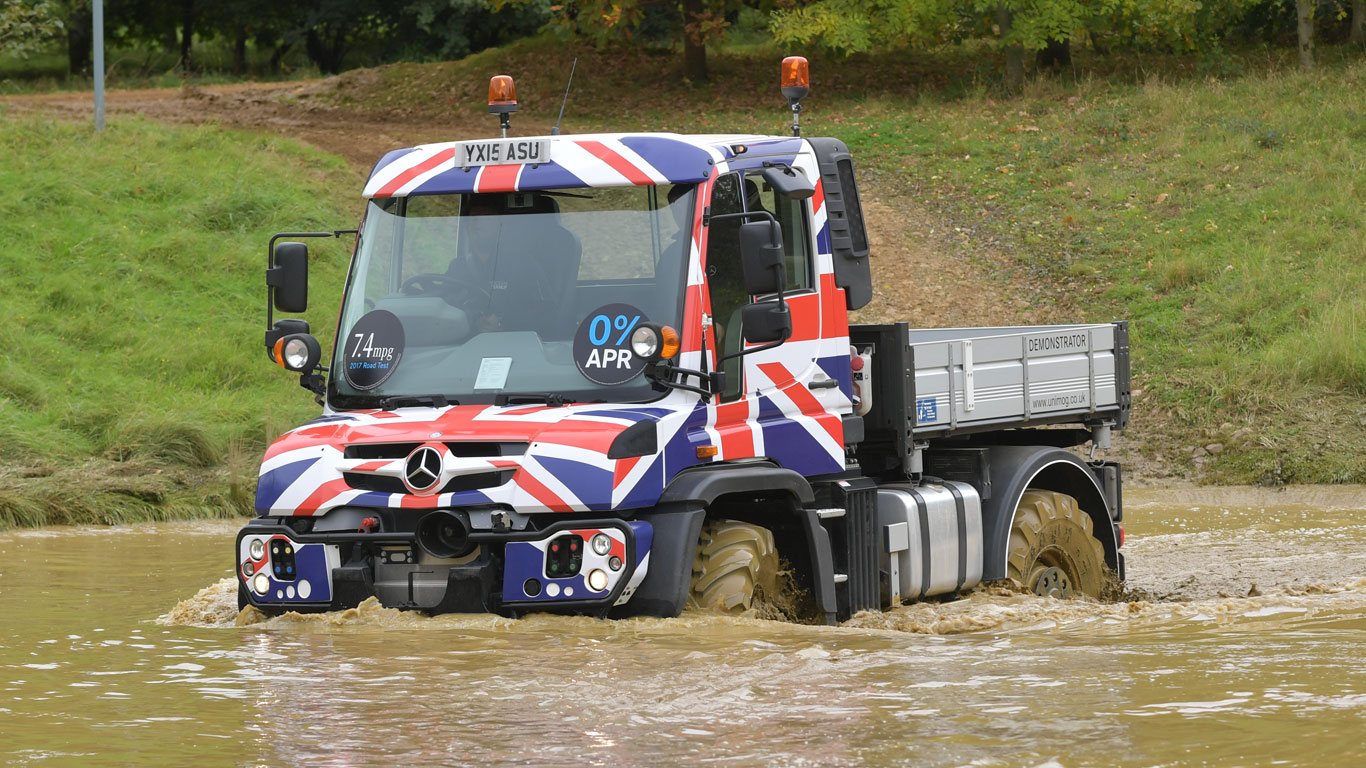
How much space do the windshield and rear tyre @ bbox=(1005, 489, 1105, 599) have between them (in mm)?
3359

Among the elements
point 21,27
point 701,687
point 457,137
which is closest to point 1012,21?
point 457,137

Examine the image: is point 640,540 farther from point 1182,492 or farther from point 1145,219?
point 1145,219

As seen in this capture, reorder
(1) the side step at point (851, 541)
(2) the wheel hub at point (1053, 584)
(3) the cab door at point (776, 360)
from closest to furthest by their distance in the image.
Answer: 1. (3) the cab door at point (776, 360)
2. (1) the side step at point (851, 541)
3. (2) the wheel hub at point (1053, 584)

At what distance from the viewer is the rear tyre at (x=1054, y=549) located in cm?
1074

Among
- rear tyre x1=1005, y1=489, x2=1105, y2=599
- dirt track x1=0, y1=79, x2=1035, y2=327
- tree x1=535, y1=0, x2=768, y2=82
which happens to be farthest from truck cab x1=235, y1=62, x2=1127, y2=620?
tree x1=535, y1=0, x2=768, y2=82

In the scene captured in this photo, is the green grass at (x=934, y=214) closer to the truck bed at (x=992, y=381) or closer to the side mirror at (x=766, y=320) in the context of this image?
the truck bed at (x=992, y=381)

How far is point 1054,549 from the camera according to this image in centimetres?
1096

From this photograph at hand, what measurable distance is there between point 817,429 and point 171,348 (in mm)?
12154

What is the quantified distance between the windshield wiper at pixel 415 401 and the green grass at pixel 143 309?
743 centimetres

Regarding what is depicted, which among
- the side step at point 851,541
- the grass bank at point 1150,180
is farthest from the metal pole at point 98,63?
the side step at point 851,541

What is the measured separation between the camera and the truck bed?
32.7 ft

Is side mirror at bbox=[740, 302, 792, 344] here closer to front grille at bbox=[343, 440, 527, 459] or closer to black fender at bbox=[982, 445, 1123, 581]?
front grille at bbox=[343, 440, 527, 459]

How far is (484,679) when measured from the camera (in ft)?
24.0

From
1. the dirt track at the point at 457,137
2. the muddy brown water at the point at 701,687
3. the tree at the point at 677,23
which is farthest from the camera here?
the tree at the point at 677,23
